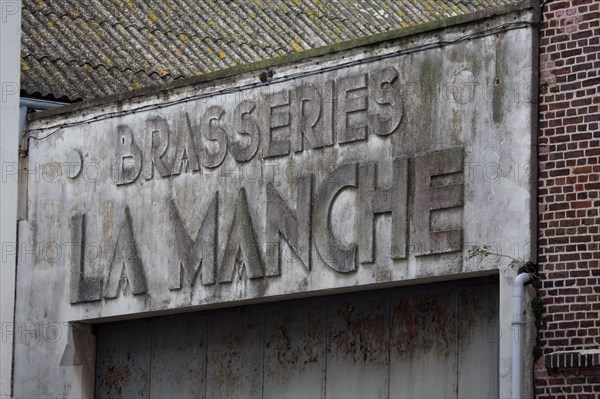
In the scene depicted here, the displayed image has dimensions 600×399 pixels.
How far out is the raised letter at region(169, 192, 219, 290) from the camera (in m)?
18.7

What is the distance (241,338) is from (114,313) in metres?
1.80

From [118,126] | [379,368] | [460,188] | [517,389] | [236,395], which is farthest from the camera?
[118,126]

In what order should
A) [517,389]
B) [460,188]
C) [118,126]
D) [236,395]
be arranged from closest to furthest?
[517,389], [460,188], [236,395], [118,126]

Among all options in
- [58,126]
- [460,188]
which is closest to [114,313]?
[58,126]

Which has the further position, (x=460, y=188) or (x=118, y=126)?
(x=118, y=126)

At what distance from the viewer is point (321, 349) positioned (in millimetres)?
18000

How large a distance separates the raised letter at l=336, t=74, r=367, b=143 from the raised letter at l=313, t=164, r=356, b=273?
1.09ft

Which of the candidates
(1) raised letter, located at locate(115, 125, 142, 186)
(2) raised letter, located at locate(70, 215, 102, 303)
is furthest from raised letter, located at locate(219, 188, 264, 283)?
(2) raised letter, located at locate(70, 215, 102, 303)

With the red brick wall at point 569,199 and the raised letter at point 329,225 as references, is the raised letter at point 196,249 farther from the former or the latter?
the red brick wall at point 569,199

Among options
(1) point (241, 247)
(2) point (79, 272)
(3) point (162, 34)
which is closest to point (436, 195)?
(1) point (241, 247)

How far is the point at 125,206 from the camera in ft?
65.5

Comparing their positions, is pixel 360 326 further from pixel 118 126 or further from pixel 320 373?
pixel 118 126

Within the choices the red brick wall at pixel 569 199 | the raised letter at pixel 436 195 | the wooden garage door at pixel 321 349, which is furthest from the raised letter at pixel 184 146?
the red brick wall at pixel 569 199

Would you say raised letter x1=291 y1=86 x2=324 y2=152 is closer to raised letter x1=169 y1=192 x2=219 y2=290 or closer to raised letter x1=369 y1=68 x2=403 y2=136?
raised letter x1=369 y1=68 x2=403 y2=136
